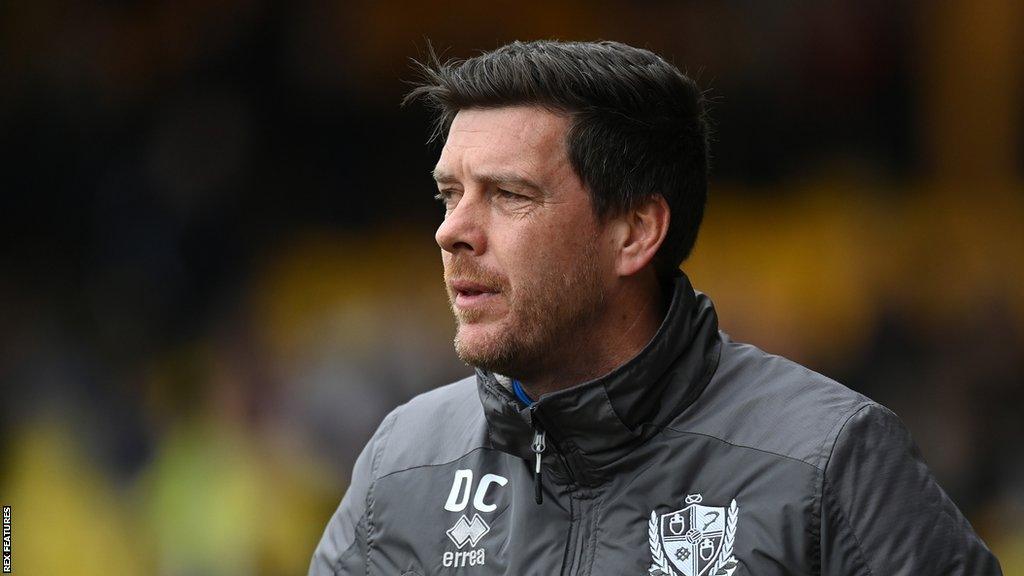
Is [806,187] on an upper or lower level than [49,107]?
lower

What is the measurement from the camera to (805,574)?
1836 mm

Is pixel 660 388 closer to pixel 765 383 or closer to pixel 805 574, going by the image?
pixel 765 383

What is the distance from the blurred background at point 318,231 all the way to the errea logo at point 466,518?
2329 millimetres

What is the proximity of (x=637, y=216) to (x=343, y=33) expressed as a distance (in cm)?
273

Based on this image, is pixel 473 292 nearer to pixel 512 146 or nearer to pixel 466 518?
pixel 512 146

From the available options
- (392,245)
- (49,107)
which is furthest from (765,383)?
(49,107)

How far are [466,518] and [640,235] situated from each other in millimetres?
521

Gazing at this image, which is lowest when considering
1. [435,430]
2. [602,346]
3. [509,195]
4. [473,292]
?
[435,430]

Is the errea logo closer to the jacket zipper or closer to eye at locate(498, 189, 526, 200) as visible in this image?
the jacket zipper

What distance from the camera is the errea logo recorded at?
208 centimetres

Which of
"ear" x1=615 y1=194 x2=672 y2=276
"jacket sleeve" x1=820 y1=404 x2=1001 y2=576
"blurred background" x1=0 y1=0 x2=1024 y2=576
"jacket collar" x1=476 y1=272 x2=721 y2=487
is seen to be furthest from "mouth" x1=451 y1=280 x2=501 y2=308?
"blurred background" x1=0 y1=0 x2=1024 y2=576

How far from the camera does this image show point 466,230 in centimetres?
206

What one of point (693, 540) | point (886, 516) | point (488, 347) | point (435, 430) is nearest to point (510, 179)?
point (488, 347)

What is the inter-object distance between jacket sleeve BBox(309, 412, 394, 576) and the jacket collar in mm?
279
